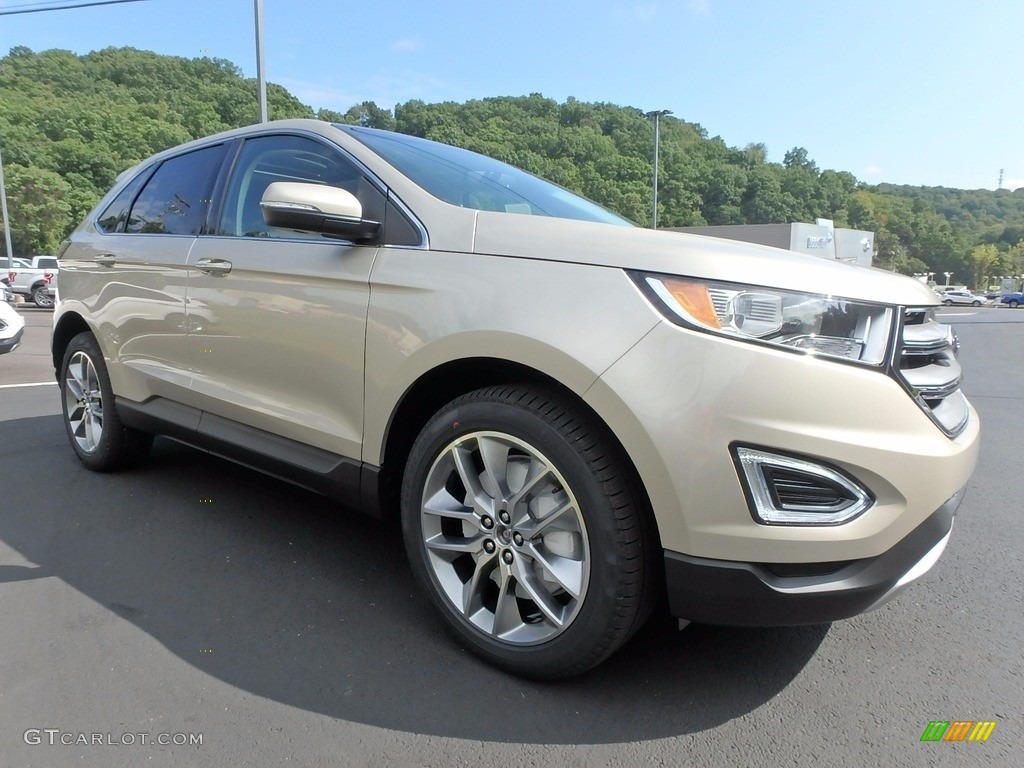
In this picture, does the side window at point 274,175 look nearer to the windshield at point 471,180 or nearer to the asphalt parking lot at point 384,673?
the windshield at point 471,180

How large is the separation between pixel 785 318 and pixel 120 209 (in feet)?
12.0

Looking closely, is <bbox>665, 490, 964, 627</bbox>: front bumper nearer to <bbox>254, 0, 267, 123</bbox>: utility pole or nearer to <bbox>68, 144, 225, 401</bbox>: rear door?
<bbox>68, 144, 225, 401</bbox>: rear door

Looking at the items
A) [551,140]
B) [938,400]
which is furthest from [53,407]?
[551,140]

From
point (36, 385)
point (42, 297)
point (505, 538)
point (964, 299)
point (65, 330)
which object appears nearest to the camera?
point (505, 538)

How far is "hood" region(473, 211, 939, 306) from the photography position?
5.32ft

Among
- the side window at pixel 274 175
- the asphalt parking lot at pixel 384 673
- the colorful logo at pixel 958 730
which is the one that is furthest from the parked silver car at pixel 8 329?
the colorful logo at pixel 958 730

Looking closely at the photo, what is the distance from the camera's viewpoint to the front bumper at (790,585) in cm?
156

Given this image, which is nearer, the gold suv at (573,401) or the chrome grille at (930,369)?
the gold suv at (573,401)

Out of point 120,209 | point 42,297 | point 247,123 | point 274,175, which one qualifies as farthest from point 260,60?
point 42,297

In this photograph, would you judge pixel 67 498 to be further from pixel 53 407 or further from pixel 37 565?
pixel 53 407

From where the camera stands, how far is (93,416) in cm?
376

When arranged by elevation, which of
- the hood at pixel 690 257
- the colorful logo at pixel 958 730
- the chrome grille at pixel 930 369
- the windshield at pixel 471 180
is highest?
the windshield at pixel 471 180

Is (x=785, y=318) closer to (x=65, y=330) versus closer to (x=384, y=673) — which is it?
(x=384, y=673)

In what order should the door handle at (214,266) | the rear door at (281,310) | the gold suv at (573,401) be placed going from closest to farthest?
the gold suv at (573,401) < the rear door at (281,310) < the door handle at (214,266)
